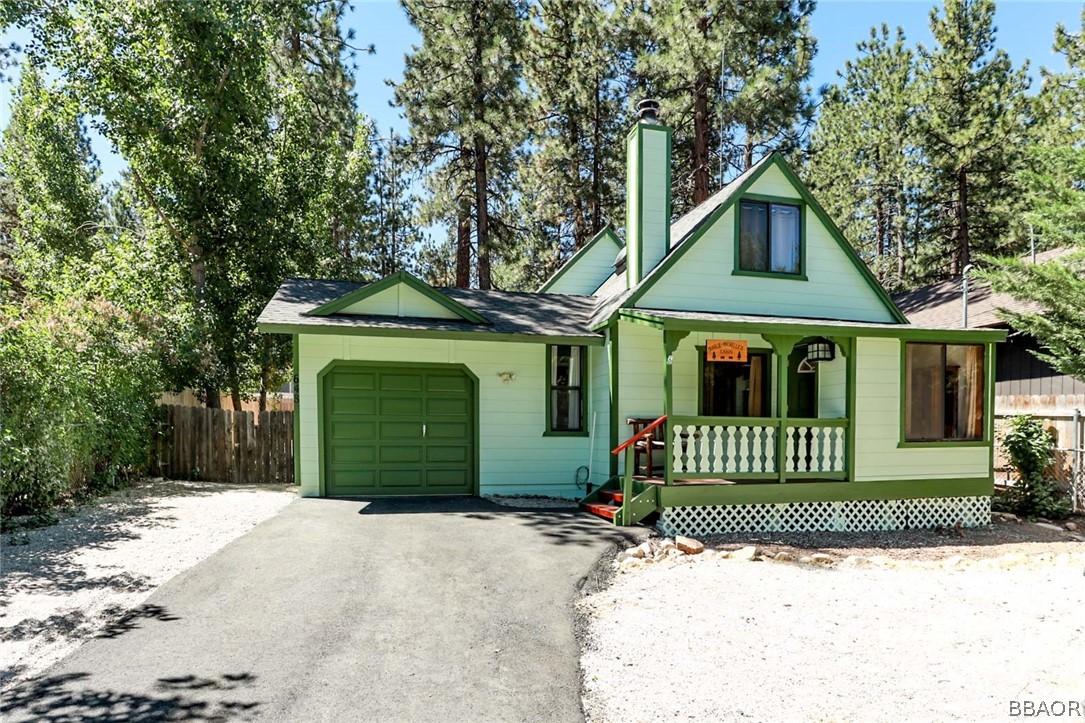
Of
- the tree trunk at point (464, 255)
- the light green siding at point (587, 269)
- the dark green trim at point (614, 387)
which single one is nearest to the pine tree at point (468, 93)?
the tree trunk at point (464, 255)

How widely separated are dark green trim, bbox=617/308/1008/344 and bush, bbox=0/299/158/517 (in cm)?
802

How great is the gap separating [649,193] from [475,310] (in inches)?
145

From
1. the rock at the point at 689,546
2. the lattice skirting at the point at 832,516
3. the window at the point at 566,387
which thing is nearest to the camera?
the rock at the point at 689,546

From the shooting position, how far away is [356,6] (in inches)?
722

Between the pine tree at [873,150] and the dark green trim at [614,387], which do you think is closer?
the dark green trim at [614,387]

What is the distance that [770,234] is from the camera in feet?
35.1

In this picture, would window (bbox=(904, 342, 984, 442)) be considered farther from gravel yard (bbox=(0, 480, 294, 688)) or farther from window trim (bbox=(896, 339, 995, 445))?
gravel yard (bbox=(0, 480, 294, 688))

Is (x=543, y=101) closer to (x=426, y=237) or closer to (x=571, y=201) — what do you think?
(x=571, y=201)

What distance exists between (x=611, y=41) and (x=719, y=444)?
16.7 m

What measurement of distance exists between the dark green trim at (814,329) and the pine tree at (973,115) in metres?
13.3

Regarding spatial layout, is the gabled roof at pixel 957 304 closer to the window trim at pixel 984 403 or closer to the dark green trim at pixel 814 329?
the window trim at pixel 984 403

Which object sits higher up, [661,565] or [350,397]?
[350,397]

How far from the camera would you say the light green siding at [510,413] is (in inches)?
410

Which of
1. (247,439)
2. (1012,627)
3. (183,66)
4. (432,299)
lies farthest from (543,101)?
(1012,627)
